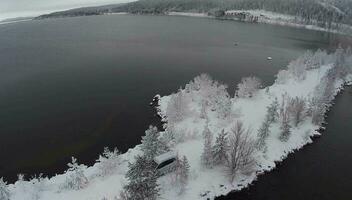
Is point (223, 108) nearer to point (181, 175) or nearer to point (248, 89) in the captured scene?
point (248, 89)

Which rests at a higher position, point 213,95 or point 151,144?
point 151,144

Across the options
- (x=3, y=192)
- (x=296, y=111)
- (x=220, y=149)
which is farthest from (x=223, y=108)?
(x=3, y=192)

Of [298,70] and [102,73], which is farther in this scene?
[102,73]

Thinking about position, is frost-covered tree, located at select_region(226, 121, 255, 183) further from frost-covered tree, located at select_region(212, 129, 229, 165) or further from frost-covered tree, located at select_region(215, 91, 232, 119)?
frost-covered tree, located at select_region(215, 91, 232, 119)

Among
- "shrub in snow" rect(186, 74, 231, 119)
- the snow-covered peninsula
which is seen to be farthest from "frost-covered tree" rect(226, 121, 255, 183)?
"shrub in snow" rect(186, 74, 231, 119)

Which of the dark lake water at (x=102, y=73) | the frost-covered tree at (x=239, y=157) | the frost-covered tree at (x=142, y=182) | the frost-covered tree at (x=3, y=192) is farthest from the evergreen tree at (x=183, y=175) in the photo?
the frost-covered tree at (x=3, y=192)

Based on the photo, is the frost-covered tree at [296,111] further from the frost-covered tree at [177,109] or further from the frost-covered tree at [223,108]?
the frost-covered tree at [177,109]
